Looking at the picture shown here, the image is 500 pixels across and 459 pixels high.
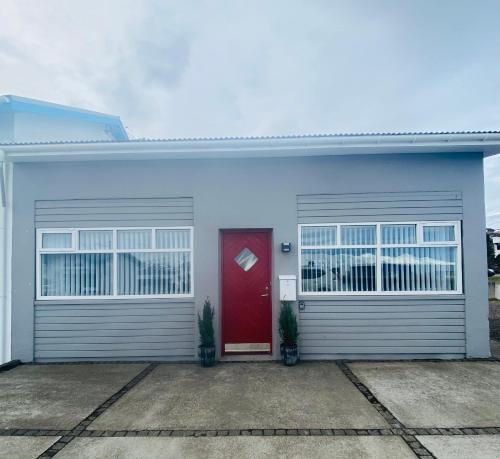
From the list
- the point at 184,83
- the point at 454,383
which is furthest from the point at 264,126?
the point at 454,383

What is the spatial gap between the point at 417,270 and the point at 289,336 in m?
2.47

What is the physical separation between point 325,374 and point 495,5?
8.92m

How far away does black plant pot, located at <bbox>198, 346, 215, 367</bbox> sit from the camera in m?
4.91

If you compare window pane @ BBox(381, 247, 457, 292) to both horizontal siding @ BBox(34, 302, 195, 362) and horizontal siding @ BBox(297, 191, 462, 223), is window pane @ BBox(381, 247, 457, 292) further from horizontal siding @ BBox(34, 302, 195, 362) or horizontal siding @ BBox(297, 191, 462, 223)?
horizontal siding @ BBox(34, 302, 195, 362)

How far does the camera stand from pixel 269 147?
4.96 m

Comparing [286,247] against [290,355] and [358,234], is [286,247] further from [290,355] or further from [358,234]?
[290,355]

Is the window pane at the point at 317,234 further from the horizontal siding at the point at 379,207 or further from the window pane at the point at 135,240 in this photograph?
the window pane at the point at 135,240

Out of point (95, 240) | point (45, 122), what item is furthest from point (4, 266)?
point (45, 122)

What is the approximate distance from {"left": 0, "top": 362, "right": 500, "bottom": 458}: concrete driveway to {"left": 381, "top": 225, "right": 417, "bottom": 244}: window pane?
79.1 inches

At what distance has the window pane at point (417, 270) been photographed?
208 inches

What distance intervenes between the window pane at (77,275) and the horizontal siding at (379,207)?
11.5 feet

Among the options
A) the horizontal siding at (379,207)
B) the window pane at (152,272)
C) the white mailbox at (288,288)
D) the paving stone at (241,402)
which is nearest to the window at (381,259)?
the horizontal siding at (379,207)

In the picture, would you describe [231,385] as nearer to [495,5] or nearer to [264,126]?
[495,5]

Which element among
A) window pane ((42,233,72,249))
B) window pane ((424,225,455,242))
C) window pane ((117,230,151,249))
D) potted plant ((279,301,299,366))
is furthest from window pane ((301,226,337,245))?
window pane ((42,233,72,249))
